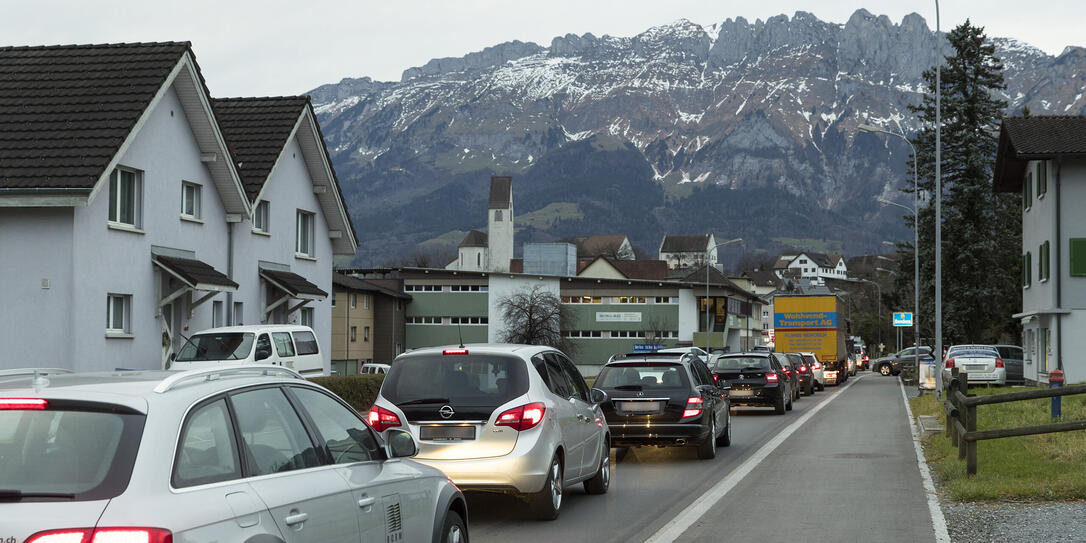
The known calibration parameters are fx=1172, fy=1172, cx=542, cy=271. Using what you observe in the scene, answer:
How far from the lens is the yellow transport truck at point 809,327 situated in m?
50.0

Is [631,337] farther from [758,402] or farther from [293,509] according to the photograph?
[293,509]

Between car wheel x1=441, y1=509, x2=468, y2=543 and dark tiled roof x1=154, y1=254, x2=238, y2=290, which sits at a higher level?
dark tiled roof x1=154, y1=254, x2=238, y2=290

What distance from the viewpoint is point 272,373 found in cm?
565

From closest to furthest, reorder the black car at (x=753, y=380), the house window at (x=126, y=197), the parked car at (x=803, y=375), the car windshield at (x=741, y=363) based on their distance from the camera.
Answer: the house window at (x=126, y=197) → the black car at (x=753, y=380) → the car windshield at (x=741, y=363) → the parked car at (x=803, y=375)

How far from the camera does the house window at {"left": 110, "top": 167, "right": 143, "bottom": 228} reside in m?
25.5

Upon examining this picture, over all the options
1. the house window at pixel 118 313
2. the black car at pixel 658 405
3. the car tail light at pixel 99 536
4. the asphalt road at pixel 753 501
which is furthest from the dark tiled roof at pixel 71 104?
the car tail light at pixel 99 536

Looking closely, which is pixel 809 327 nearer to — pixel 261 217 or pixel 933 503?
pixel 261 217

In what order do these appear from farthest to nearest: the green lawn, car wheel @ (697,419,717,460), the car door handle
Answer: car wheel @ (697,419,717,460) < the green lawn < the car door handle

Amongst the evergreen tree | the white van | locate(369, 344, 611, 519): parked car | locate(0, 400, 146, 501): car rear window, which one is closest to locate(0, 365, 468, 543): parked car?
locate(0, 400, 146, 501): car rear window

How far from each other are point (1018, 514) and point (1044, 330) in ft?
109

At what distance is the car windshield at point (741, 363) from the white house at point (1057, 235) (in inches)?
630

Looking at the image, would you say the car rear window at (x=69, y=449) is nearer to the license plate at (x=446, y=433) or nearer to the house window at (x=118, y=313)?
the license plate at (x=446, y=433)

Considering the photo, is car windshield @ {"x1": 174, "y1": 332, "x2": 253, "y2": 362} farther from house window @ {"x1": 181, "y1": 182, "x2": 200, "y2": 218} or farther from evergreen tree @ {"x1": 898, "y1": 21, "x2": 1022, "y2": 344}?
evergreen tree @ {"x1": 898, "y1": 21, "x2": 1022, "y2": 344}

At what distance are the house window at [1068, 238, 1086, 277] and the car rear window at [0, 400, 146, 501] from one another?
39.3 m
